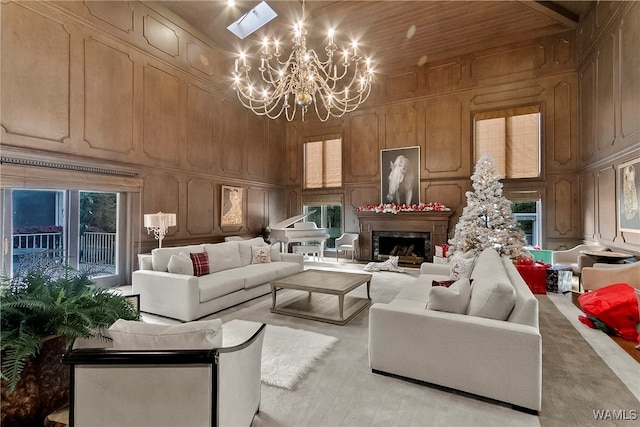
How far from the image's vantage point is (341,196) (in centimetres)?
852

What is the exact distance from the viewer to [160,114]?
5.65m

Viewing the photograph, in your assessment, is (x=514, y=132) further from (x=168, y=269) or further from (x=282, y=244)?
(x=168, y=269)

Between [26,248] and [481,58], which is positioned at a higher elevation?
[481,58]

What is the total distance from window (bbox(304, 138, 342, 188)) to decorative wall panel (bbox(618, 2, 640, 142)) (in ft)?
18.7

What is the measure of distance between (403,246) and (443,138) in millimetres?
2869

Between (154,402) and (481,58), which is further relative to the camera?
(481,58)

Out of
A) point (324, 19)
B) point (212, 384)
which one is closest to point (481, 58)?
point (324, 19)

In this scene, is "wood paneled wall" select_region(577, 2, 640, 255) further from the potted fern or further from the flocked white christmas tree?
the potted fern

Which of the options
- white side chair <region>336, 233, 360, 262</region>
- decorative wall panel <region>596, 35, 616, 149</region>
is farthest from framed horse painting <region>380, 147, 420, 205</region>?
decorative wall panel <region>596, 35, 616, 149</region>

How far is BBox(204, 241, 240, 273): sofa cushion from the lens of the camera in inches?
171

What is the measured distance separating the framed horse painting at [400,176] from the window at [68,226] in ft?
19.8

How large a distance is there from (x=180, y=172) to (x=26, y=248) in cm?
265

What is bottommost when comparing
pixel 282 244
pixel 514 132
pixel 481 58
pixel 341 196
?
pixel 282 244

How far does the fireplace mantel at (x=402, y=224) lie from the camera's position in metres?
7.06
